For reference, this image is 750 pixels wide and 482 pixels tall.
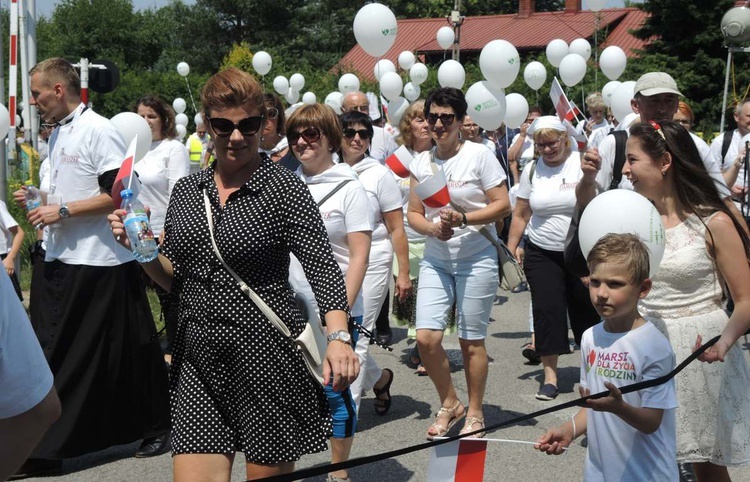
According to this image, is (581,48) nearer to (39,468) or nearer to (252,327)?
(39,468)

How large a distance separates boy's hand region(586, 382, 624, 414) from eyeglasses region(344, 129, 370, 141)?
4015mm

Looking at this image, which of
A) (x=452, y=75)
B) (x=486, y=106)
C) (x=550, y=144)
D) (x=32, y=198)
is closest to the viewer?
(x=32, y=198)

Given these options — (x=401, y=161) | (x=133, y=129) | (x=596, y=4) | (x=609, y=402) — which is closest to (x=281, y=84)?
(x=596, y=4)

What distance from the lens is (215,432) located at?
347 cm

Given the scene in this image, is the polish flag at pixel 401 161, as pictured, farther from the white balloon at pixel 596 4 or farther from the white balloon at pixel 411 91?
the white balloon at pixel 411 91

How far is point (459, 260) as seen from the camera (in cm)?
612

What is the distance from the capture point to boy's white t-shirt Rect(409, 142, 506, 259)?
20.0 ft

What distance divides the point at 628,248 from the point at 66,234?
10.5 feet

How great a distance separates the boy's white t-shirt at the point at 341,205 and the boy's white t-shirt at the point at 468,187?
1038 millimetres

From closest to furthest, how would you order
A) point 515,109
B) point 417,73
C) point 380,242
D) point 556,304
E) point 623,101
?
point 380,242, point 556,304, point 623,101, point 515,109, point 417,73

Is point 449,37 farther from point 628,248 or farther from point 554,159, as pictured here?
point 628,248

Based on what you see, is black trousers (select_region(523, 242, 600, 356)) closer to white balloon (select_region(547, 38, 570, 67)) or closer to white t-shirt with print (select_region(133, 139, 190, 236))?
white t-shirt with print (select_region(133, 139, 190, 236))

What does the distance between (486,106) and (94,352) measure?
180 inches

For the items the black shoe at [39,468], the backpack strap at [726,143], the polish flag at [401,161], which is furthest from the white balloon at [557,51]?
the black shoe at [39,468]
